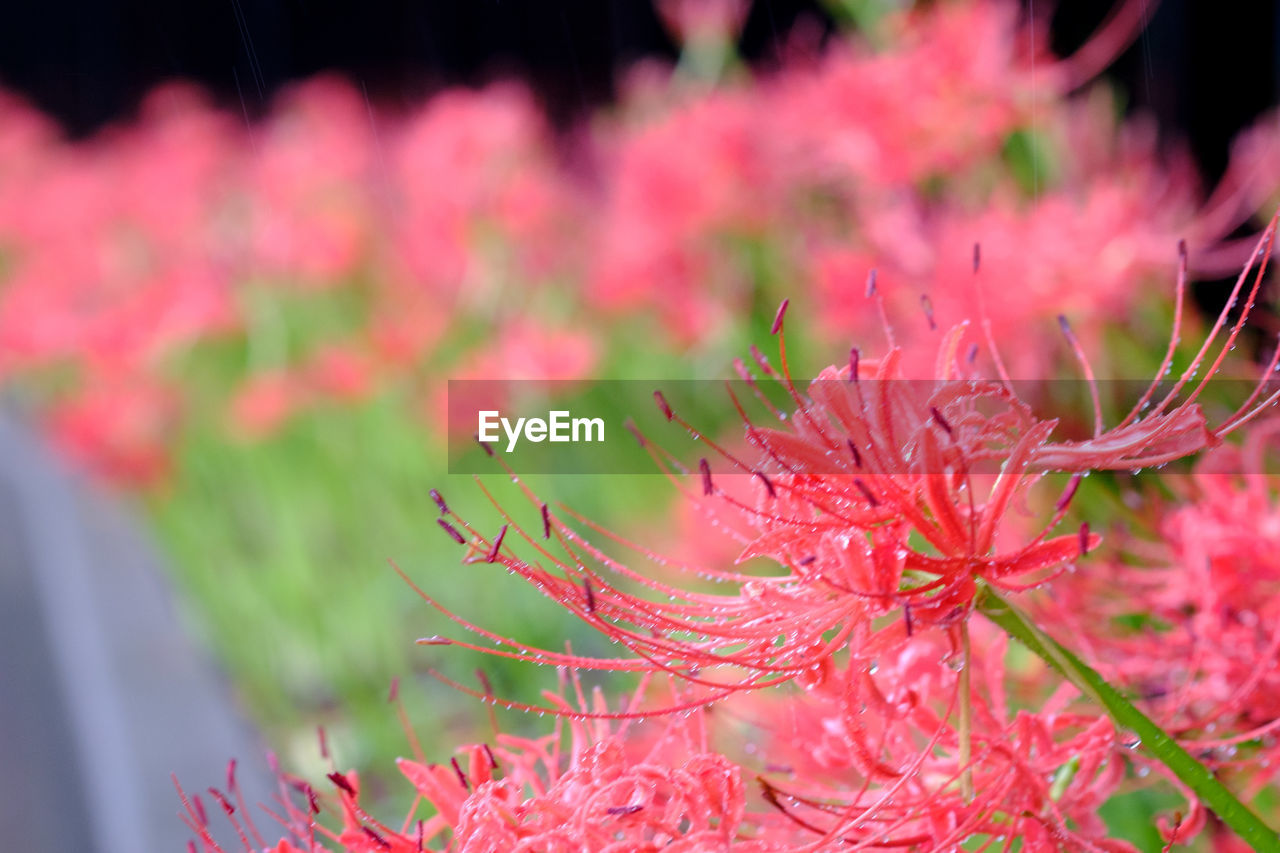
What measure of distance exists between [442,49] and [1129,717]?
6.00 ft

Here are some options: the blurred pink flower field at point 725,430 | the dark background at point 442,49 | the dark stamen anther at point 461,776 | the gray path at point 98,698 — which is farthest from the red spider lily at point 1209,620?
the dark background at point 442,49

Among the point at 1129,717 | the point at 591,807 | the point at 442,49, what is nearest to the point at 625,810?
the point at 591,807

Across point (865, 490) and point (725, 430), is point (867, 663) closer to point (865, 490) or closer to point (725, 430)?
point (865, 490)

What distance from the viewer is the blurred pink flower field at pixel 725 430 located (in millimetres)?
297

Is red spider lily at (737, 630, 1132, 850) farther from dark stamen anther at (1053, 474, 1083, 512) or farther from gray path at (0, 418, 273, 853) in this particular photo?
gray path at (0, 418, 273, 853)

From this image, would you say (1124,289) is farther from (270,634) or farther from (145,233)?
(145,233)

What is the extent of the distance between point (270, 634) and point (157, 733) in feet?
1.04

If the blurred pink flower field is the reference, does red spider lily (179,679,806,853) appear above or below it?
below

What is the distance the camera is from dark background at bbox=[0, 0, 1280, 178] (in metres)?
1.05

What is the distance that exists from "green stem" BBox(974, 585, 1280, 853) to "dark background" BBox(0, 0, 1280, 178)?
0.93 meters

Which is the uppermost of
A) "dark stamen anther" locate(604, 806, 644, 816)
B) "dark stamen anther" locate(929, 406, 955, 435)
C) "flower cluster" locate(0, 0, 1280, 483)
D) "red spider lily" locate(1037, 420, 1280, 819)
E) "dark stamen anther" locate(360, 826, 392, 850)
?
"flower cluster" locate(0, 0, 1280, 483)

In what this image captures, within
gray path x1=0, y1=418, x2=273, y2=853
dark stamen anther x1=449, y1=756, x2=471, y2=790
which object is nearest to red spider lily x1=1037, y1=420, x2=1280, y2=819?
dark stamen anther x1=449, y1=756, x2=471, y2=790

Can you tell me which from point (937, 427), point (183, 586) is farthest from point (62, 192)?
point (937, 427)

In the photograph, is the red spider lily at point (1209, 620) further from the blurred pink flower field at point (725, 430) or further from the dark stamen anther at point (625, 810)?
the dark stamen anther at point (625, 810)
